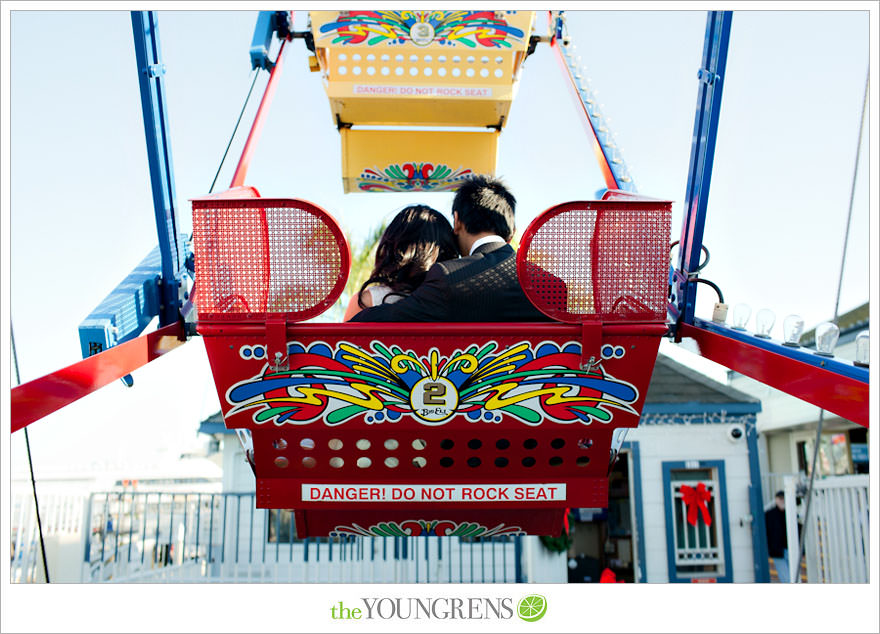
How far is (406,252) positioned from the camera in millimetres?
2396

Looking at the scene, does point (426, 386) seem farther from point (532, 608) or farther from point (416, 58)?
point (416, 58)

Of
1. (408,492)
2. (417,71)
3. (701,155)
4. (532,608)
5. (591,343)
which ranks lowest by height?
(532,608)

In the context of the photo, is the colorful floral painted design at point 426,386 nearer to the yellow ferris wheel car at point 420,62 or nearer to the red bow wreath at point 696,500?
the yellow ferris wheel car at point 420,62

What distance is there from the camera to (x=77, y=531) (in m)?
7.21

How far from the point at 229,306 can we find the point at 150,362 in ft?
1.58

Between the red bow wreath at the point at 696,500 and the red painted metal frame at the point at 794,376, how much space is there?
22.8 ft

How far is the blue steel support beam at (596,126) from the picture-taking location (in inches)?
116

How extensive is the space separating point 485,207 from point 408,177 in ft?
7.13

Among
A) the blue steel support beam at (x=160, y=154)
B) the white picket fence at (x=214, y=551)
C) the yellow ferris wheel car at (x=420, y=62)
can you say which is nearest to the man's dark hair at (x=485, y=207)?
the blue steel support beam at (x=160, y=154)

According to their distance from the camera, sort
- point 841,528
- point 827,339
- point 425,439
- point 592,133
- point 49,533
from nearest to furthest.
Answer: point 827,339 < point 425,439 < point 592,133 < point 841,528 < point 49,533

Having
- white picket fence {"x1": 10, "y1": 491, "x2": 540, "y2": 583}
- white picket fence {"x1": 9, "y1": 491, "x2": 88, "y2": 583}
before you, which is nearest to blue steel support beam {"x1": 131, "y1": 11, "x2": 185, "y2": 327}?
white picket fence {"x1": 10, "y1": 491, "x2": 540, "y2": 583}

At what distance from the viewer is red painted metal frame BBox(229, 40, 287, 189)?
300 centimetres

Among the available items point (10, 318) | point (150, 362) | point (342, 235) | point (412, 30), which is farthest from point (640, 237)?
point (412, 30)

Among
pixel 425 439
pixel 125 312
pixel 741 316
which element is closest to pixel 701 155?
pixel 741 316
